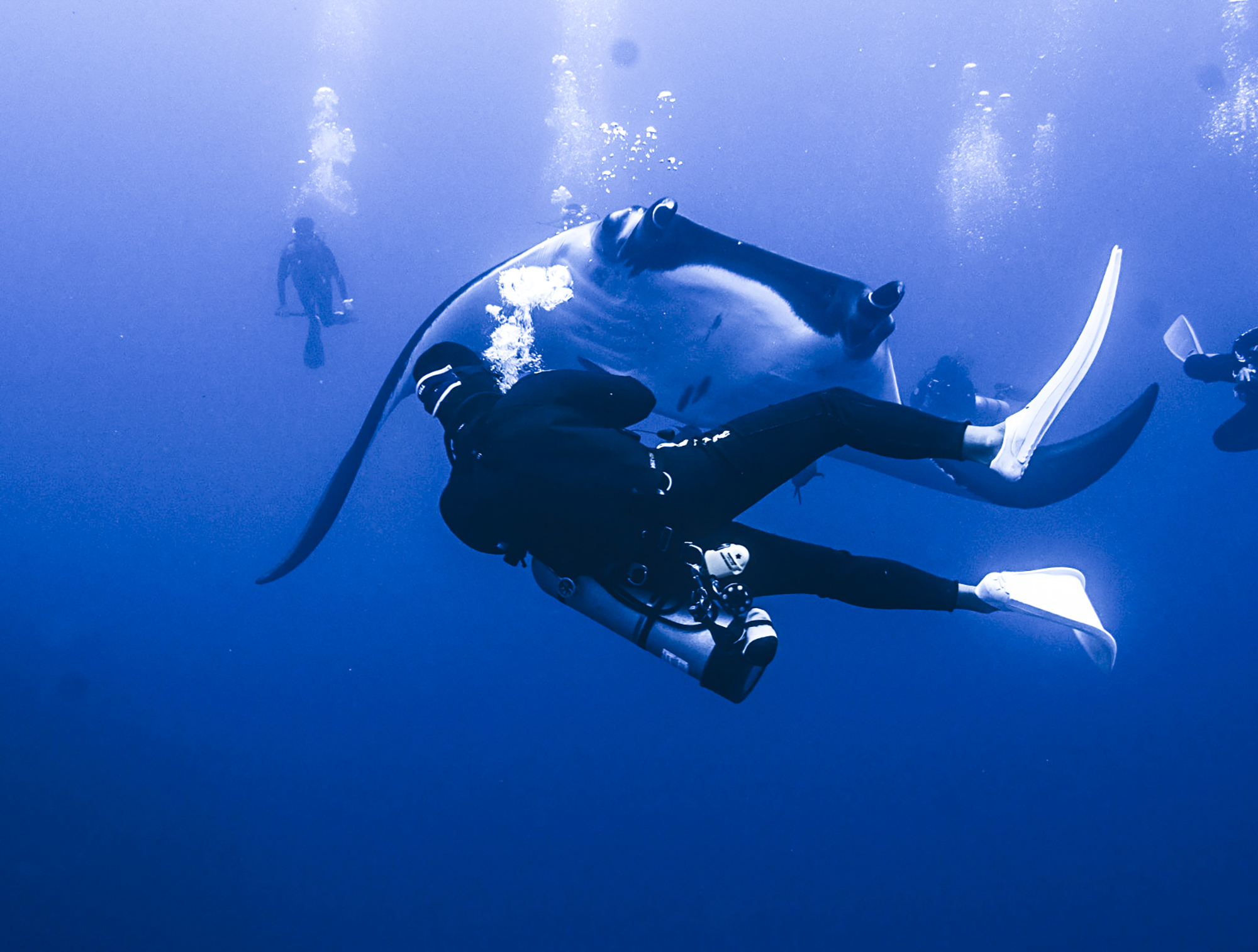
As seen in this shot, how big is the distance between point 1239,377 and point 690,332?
4.52m

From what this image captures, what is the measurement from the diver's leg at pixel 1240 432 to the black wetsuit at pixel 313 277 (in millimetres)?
8038

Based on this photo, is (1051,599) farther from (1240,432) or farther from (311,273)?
(311,273)

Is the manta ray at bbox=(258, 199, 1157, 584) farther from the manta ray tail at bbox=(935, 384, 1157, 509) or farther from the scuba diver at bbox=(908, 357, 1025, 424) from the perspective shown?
the scuba diver at bbox=(908, 357, 1025, 424)

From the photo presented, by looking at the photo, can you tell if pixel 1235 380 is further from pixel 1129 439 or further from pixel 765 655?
pixel 765 655

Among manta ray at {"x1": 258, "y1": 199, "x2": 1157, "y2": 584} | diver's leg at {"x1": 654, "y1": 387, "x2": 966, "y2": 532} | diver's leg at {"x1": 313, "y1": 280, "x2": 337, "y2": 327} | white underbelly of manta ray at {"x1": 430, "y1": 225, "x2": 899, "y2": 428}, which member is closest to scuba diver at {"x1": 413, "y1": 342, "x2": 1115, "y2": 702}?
diver's leg at {"x1": 654, "y1": 387, "x2": 966, "y2": 532}

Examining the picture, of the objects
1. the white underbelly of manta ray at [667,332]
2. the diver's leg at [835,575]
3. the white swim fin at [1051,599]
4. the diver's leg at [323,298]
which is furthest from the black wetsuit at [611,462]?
the diver's leg at [323,298]

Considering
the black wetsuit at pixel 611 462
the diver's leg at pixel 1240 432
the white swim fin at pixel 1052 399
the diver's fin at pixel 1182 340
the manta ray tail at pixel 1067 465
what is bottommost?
the black wetsuit at pixel 611 462

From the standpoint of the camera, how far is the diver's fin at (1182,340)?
191 inches

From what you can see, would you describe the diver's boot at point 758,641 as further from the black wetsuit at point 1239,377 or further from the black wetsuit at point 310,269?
the black wetsuit at point 310,269

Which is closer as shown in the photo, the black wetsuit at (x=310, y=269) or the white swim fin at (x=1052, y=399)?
the white swim fin at (x=1052, y=399)

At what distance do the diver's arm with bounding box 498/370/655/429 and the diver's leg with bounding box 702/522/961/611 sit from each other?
23.6 inches

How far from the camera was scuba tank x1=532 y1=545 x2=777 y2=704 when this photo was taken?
172 cm

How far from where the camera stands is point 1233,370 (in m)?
4.55

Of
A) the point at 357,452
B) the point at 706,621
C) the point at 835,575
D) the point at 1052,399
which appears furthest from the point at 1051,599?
the point at 357,452
